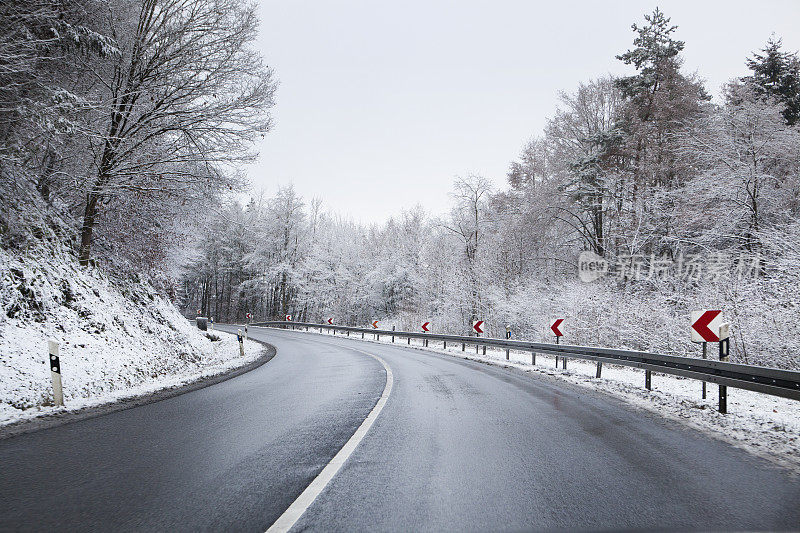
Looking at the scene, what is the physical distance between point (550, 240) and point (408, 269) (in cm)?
2105

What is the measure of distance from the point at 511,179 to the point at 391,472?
30762 millimetres

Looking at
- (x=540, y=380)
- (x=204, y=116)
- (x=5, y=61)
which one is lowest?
(x=540, y=380)

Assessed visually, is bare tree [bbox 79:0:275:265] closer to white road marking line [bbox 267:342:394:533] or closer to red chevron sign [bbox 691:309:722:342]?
white road marking line [bbox 267:342:394:533]

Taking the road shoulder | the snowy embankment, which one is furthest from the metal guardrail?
the snowy embankment

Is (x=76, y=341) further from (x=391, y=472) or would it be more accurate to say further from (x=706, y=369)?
(x=706, y=369)

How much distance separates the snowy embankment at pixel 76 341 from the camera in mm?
6961

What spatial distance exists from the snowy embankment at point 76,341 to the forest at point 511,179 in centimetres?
85

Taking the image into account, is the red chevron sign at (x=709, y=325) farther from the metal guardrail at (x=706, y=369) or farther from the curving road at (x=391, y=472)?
the curving road at (x=391, y=472)

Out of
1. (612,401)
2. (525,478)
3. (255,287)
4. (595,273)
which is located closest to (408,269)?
(255,287)

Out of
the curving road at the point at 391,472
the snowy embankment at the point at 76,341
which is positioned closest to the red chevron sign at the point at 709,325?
the curving road at the point at 391,472

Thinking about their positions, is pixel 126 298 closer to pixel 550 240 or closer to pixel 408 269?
pixel 550 240

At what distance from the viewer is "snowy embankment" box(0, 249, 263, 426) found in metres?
6.96

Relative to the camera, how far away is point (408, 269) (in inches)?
1784

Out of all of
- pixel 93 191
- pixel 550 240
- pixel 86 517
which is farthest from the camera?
pixel 550 240
